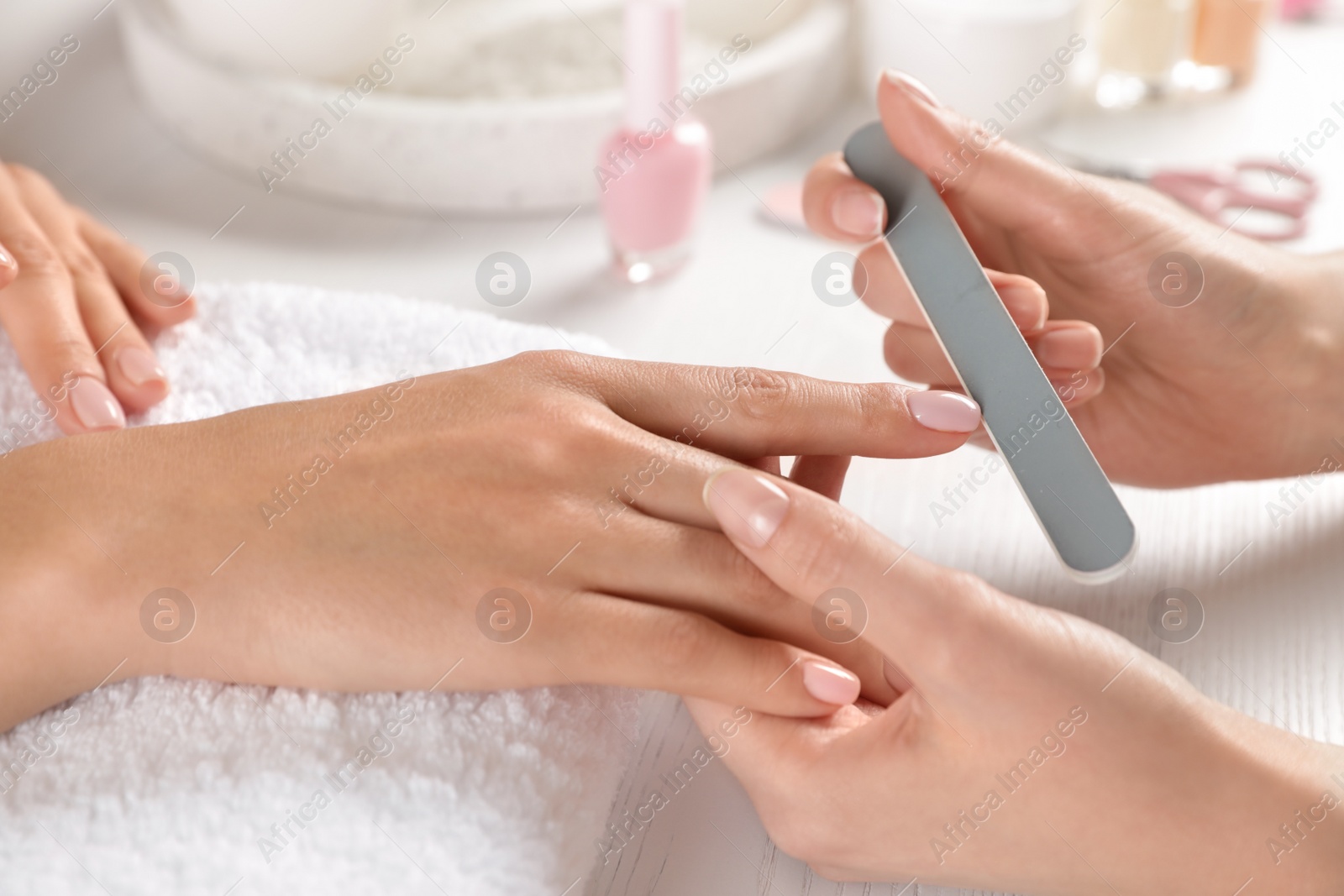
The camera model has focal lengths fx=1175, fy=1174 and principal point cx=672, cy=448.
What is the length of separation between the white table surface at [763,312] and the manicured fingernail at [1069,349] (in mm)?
74

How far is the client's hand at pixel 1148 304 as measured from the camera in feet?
1.95

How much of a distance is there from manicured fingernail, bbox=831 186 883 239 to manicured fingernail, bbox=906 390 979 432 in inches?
4.7

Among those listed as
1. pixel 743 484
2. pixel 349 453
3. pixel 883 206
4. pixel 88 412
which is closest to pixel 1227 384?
pixel 883 206

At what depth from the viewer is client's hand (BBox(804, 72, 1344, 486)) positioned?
1.95ft

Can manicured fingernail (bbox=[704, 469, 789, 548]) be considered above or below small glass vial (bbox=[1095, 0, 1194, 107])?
above

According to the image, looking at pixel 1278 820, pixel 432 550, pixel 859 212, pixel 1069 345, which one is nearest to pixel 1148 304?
pixel 1069 345

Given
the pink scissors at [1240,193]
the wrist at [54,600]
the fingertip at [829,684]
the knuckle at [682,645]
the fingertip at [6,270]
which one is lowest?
the pink scissors at [1240,193]

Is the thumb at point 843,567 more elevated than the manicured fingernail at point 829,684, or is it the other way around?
the thumb at point 843,567

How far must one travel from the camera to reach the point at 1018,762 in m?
0.40

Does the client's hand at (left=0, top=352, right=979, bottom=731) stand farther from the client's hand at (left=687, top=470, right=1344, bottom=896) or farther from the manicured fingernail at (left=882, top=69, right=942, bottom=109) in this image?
the manicured fingernail at (left=882, top=69, right=942, bottom=109)

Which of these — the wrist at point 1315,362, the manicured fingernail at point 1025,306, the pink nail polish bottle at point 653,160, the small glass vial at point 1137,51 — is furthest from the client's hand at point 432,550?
the small glass vial at point 1137,51

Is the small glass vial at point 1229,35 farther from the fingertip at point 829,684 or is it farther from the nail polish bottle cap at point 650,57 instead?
the fingertip at point 829,684

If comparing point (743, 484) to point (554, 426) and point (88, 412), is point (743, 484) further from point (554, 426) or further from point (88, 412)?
point (88, 412)

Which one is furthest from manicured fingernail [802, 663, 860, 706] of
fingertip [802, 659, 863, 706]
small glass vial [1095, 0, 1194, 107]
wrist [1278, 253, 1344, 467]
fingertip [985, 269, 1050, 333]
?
small glass vial [1095, 0, 1194, 107]
